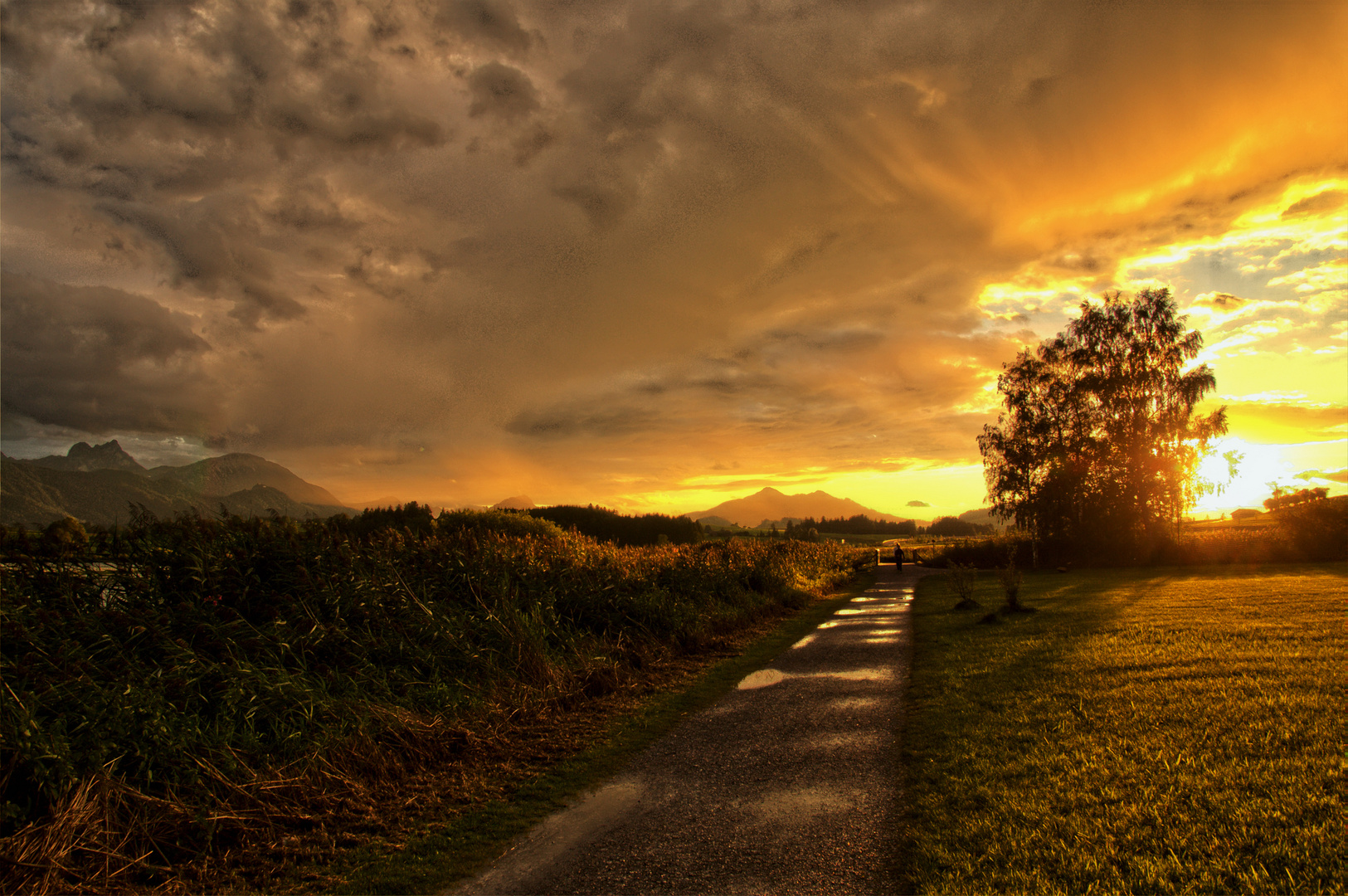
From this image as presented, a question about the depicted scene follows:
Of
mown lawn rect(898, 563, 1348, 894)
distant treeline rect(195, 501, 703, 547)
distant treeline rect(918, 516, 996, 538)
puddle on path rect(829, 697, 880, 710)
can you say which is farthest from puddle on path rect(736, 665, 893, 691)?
distant treeline rect(918, 516, 996, 538)

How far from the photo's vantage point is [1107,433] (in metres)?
36.3

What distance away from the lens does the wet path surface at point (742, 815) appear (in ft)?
13.6

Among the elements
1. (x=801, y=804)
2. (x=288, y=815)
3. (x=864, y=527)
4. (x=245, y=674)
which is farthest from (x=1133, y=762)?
(x=864, y=527)

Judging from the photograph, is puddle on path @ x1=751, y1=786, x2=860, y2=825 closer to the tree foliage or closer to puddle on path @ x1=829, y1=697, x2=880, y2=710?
puddle on path @ x1=829, y1=697, x2=880, y2=710

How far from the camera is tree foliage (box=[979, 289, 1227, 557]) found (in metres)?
33.9

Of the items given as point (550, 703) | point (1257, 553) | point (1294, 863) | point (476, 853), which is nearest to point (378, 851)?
point (476, 853)

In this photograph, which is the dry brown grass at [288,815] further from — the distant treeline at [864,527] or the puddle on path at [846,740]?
the distant treeline at [864,527]

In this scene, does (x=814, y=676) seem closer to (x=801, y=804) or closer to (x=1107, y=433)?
(x=801, y=804)

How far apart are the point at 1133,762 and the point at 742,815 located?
3444 millimetres

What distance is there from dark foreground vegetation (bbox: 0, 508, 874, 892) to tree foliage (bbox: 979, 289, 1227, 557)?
33.3 metres

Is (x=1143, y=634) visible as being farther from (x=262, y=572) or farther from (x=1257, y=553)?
(x=1257, y=553)

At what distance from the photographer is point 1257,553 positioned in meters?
30.1

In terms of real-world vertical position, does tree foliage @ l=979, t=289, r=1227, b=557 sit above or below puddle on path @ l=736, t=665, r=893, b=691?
above

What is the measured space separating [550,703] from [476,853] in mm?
3666
